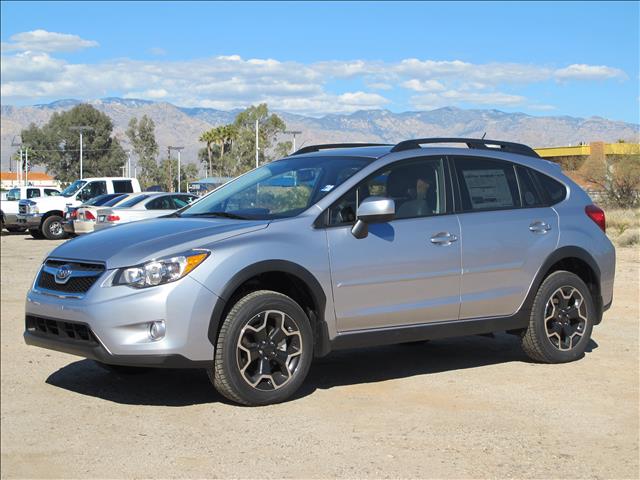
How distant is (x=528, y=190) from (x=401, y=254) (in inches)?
65.9

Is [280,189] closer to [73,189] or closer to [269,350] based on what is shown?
[269,350]

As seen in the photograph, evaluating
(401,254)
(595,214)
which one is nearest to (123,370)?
(401,254)

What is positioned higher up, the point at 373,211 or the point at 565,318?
the point at 373,211

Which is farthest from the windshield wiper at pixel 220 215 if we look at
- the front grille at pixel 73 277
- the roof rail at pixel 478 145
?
the roof rail at pixel 478 145

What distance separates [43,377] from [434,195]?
3364mm

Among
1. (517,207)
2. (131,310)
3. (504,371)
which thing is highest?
(517,207)

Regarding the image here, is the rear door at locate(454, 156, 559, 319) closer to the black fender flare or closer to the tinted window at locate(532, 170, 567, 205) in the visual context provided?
the tinted window at locate(532, 170, 567, 205)

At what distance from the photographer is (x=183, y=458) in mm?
5465

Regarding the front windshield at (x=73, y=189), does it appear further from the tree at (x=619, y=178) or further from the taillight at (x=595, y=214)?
the taillight at (x=595, y=214)

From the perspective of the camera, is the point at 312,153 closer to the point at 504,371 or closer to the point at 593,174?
the point at 504,371

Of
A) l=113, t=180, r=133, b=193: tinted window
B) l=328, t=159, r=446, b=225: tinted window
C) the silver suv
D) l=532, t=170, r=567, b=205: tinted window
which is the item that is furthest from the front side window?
l=328, t=159, r=446, b=225: tinted window

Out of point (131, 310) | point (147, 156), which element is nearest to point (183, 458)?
point (131, 310)

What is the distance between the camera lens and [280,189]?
772 cm

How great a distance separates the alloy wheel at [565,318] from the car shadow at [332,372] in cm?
39
